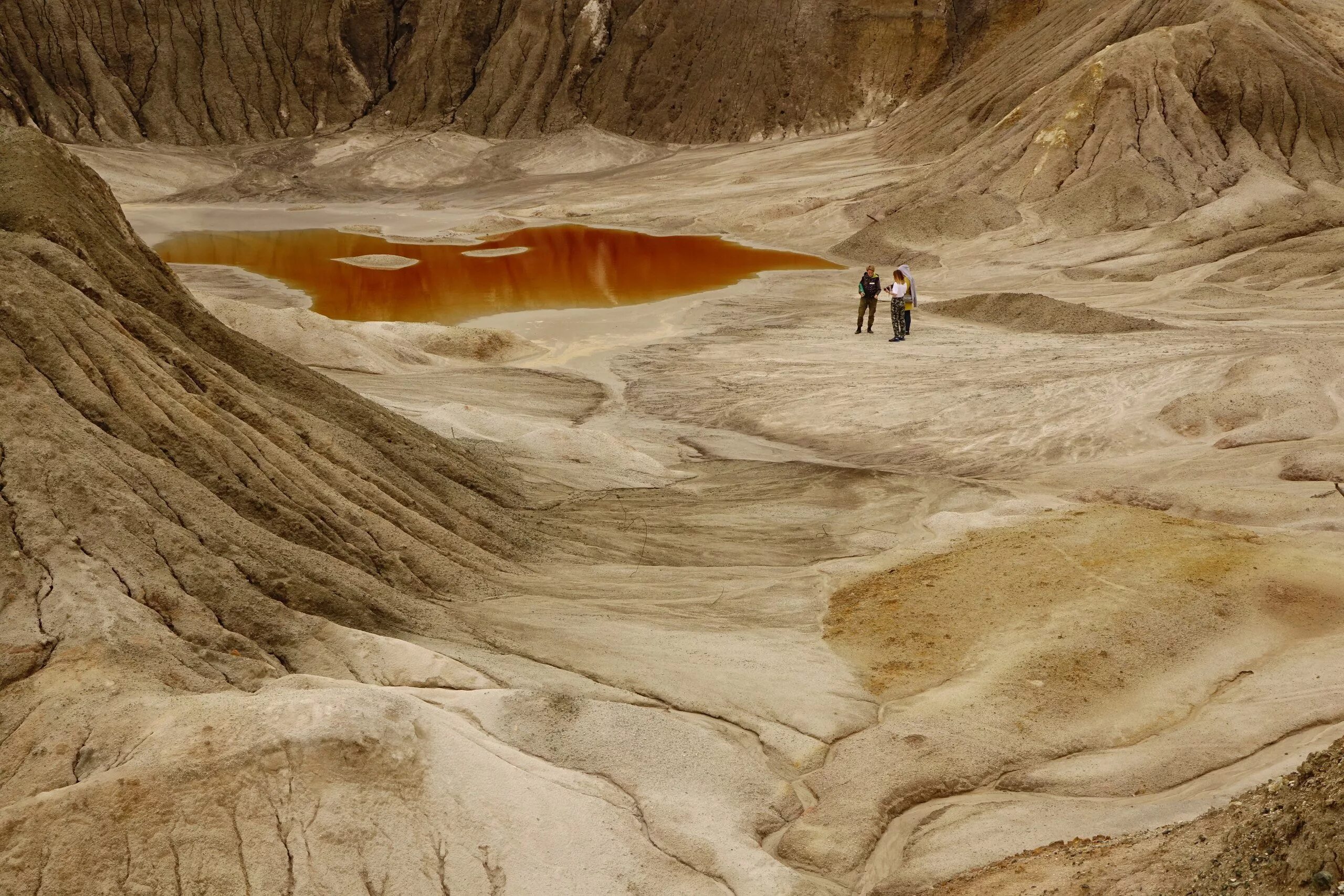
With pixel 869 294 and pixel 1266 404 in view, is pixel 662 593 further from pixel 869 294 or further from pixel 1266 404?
pixel 869 294

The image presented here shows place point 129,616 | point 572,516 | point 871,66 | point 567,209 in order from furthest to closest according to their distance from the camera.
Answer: point 871,66
point 567,209
point 572,516
point 129,616

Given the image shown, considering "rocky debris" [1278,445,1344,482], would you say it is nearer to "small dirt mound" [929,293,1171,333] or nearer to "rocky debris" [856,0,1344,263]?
"small dirt mound" [929,293,1171,333]

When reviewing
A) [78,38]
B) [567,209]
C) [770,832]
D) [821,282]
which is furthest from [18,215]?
[78,38]

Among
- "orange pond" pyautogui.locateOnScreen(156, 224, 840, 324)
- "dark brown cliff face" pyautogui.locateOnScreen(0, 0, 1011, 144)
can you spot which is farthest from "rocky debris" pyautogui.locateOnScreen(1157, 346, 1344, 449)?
"dark brown cliff face" pyautogui.locateOnScreen(0, 0, 1011, 144)

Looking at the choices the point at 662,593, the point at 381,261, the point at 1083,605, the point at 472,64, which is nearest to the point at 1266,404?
the point at 1083,605

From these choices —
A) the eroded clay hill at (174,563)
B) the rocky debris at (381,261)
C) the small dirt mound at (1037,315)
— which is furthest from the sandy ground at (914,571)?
the rocky debris at (381,261)

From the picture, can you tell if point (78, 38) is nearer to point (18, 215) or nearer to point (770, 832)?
point (18, 215)
